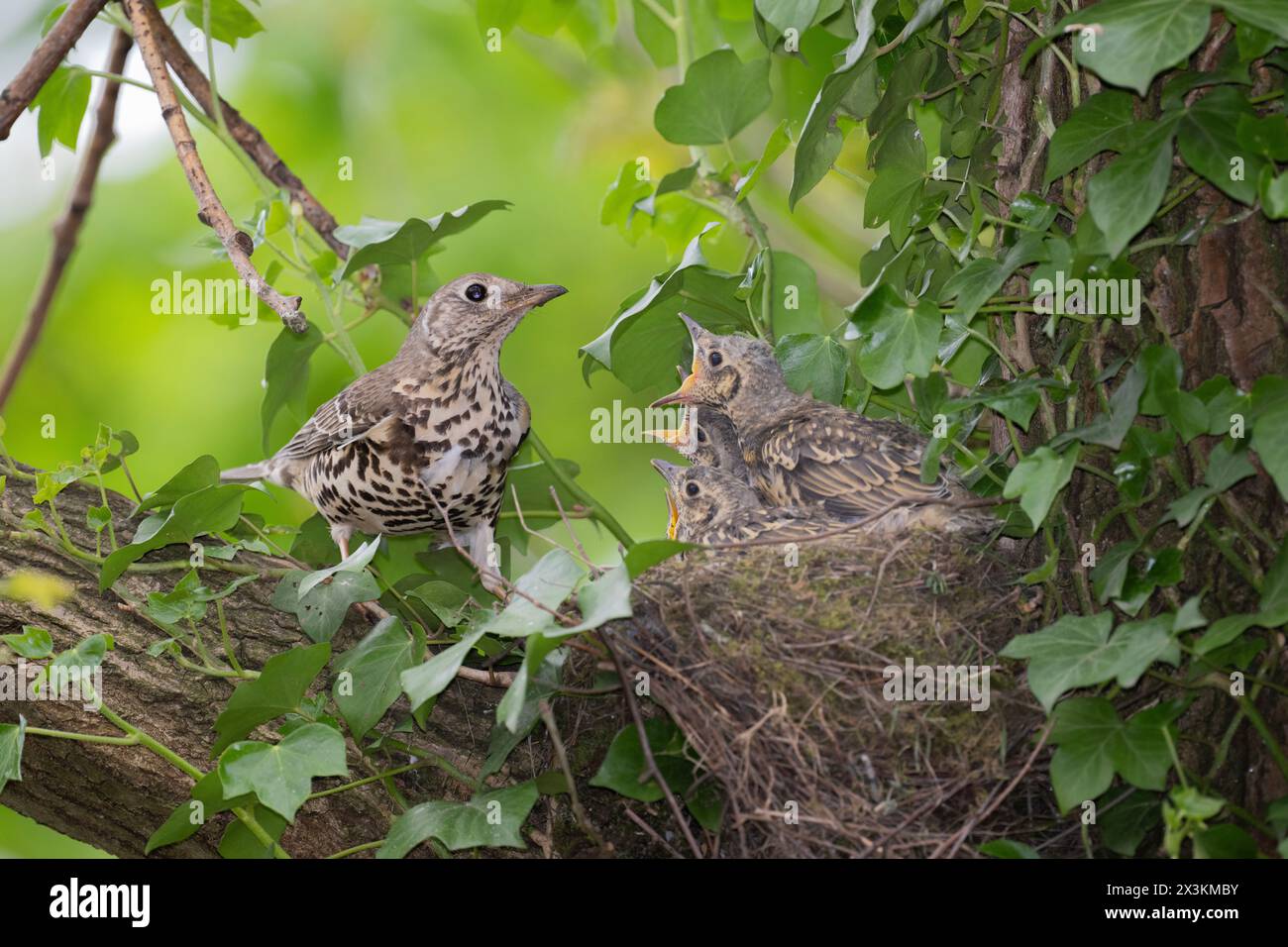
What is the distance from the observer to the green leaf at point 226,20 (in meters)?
3.42

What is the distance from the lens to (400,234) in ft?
9.99

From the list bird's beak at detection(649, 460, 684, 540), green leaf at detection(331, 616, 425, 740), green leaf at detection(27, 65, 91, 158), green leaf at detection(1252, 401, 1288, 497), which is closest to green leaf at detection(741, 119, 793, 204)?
bird's beak at detection(649, 460, 684, 540)

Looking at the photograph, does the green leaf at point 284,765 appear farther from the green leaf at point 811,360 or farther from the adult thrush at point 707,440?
the adult thrush at point 707,440

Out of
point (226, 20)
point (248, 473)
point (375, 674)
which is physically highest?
point (226, 20)

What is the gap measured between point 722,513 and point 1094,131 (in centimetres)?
135

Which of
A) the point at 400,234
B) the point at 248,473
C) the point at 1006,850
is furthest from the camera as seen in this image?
the point at 248,473

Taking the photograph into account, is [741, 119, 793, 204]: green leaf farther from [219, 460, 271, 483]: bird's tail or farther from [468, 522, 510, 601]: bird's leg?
[219, 460, 271, 483]: bird's tail

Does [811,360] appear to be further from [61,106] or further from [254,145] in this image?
[61,106]

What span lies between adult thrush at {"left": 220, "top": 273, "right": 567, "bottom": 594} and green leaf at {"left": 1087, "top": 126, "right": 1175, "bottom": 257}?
1.74 meters

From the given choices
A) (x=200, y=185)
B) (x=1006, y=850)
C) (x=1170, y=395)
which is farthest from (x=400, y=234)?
(x=1006, y=850)

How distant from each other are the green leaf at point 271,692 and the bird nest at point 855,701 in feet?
1.88

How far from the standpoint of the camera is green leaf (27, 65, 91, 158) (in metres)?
3.16

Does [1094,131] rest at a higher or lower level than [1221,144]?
higher

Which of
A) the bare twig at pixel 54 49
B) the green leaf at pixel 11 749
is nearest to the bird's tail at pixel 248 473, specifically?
the bare twig at pixel 54 49
